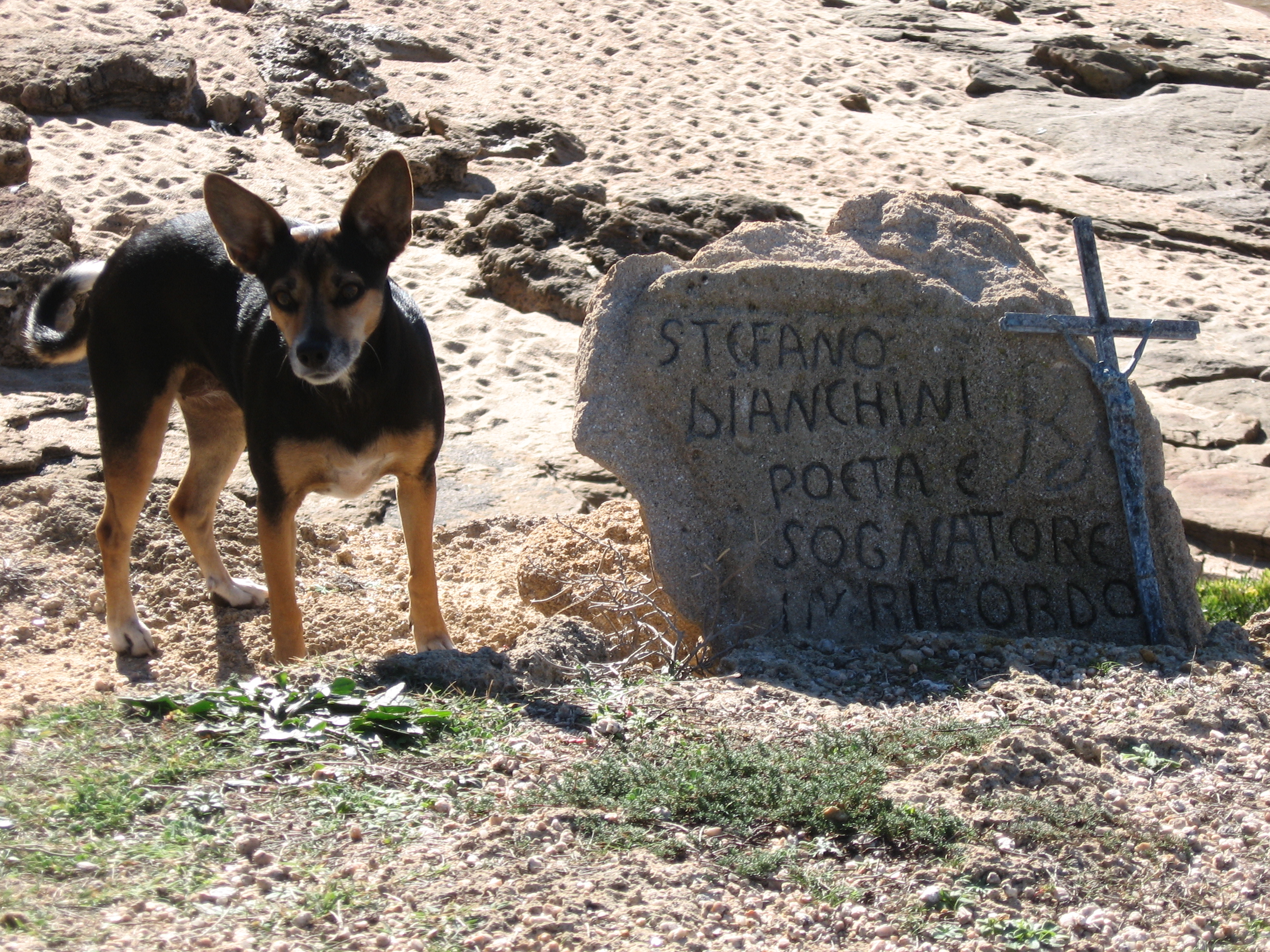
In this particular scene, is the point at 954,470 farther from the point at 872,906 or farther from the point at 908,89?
the point at 908,89

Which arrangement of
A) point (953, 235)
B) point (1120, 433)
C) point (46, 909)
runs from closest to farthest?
point (46, 909)
point (1120, 433)
point (953, 235)

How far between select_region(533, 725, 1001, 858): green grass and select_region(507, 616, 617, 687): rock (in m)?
0.76

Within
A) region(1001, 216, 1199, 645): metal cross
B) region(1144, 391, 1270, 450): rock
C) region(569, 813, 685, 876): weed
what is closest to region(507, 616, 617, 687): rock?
region(569, 813, 685, 876): weed

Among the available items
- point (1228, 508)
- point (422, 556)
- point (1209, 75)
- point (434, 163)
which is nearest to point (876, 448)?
point (422, 556)

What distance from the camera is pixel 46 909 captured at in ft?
7.84

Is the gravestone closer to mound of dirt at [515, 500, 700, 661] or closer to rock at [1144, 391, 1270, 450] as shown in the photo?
mound of dirt at [515, 500, 700, 661]

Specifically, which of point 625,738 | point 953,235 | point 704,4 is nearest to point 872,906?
point 625,738

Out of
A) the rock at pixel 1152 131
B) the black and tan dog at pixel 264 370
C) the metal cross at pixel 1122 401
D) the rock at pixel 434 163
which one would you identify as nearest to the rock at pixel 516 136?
the rock at pixel 434 163

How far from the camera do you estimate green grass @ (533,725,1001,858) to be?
2990 millimetres

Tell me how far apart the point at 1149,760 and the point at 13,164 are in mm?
8910

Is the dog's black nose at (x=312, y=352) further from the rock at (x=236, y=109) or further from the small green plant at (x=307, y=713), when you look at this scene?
the rock at (x=236, y=109)

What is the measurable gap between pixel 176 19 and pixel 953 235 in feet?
37.9

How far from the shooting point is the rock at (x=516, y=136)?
11.4 m

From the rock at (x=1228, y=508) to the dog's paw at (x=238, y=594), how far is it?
4641mm
